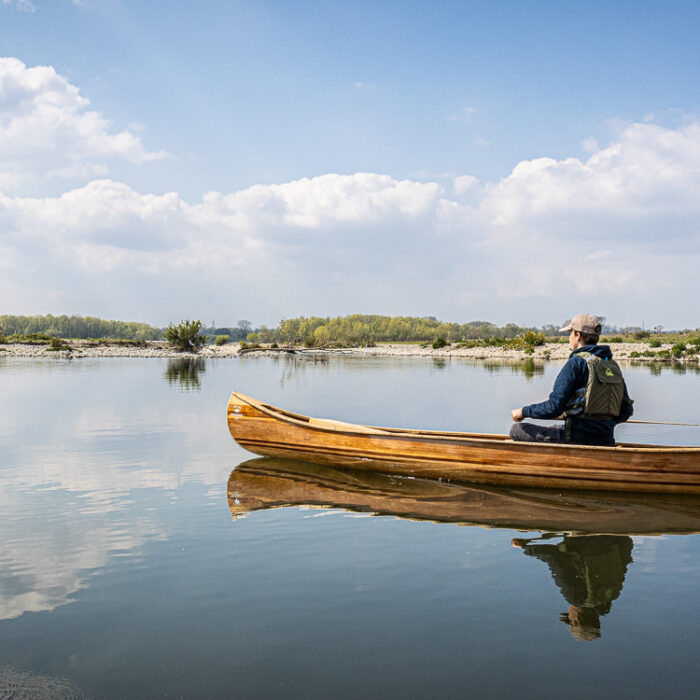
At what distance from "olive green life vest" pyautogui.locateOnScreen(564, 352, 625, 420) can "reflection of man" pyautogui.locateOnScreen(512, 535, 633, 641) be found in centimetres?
171

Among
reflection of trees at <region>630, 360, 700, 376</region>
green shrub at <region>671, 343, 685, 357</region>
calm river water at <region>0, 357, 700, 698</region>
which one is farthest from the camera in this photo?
green shrub at <region>671, 343, 685, 357</region>

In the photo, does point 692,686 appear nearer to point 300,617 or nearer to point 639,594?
point 639,594

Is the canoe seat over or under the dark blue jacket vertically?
under

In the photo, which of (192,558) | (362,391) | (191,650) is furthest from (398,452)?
(362,391)

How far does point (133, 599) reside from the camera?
4.52 m

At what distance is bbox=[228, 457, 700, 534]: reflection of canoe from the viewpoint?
21.7ft

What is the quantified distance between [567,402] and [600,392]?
0.40m

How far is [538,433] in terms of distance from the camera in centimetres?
789

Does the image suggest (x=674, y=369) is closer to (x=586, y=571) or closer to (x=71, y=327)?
(x=586, y=571)

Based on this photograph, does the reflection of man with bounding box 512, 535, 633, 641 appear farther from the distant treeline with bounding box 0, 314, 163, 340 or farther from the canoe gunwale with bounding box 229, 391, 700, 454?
the distant treeline with bounding box 0, 314, 163, 340

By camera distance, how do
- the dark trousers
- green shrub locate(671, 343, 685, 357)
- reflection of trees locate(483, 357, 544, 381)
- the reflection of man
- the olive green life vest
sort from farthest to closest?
green shrub locate(671, 343, 685, 357) → reflection of trees locate(483, 357, 544, 381) → the dark trousers → the olive green life vest → the reflection of man

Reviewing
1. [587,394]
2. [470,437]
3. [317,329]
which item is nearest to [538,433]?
[587,394]

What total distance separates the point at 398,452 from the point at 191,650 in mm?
4935

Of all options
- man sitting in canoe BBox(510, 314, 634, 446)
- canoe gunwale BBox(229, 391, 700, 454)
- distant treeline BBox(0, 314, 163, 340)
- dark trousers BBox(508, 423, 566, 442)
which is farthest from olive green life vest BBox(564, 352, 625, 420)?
distant treeline BBox(0, 314, 163, 340)
